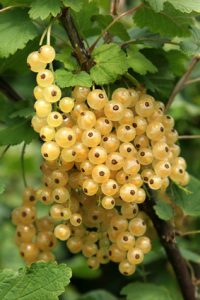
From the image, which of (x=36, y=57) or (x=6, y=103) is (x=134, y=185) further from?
(x=6, y=103)

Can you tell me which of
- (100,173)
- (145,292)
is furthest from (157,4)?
(145,292)

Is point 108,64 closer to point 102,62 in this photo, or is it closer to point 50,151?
point 102,62

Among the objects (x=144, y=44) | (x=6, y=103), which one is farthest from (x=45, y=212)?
(x=144, y=44)

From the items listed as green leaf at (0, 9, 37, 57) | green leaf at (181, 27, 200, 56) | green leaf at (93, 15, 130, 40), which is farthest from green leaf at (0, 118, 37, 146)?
green leaf at (181, 27, 200, 56)

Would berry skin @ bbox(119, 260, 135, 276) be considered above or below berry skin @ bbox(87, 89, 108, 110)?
below

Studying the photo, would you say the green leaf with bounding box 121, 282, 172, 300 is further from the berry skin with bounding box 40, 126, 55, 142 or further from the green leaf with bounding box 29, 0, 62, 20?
the green leaf with bounding box 29, 0, 62, 20

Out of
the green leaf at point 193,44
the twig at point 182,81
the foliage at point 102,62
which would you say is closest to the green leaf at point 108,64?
the foliage at point 102,62

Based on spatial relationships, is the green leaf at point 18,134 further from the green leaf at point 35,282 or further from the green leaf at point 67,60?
the green leaf at point 35,282
